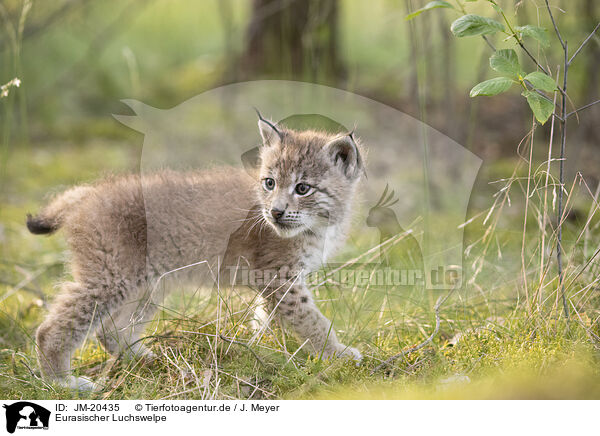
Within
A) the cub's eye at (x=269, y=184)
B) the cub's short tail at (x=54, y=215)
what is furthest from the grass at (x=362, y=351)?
the cub's eye at (x=269, y=184)

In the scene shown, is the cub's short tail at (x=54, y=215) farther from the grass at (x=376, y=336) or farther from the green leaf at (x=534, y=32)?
the green leaf at (x=534, y=32)

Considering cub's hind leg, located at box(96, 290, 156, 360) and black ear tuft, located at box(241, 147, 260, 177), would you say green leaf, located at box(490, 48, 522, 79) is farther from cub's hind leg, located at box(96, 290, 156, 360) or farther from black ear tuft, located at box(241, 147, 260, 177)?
cub's hind leg, located at box(96, 290, 156, 360)

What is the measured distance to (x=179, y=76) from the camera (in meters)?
7.68

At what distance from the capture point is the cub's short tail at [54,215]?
2.99 m

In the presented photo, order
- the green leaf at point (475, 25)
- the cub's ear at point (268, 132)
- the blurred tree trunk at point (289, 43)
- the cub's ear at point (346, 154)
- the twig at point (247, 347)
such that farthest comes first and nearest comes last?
the blurred tree trunk at point (289, 43) < the cub's ear at point (268, 132) < the cub's ear at point (346, 154) < the twig at point (247, 347) < the green leaf at point (475, 25)

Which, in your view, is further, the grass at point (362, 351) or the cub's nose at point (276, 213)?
the cub's nose at point (276, 213)

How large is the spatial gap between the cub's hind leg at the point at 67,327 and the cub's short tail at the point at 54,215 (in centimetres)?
36

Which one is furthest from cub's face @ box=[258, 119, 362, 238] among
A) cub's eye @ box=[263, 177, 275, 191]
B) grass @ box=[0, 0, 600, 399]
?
grass @ box=[0, 0, 600, 399]

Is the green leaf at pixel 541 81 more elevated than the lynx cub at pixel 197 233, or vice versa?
the green leaf at pixel 541 81
